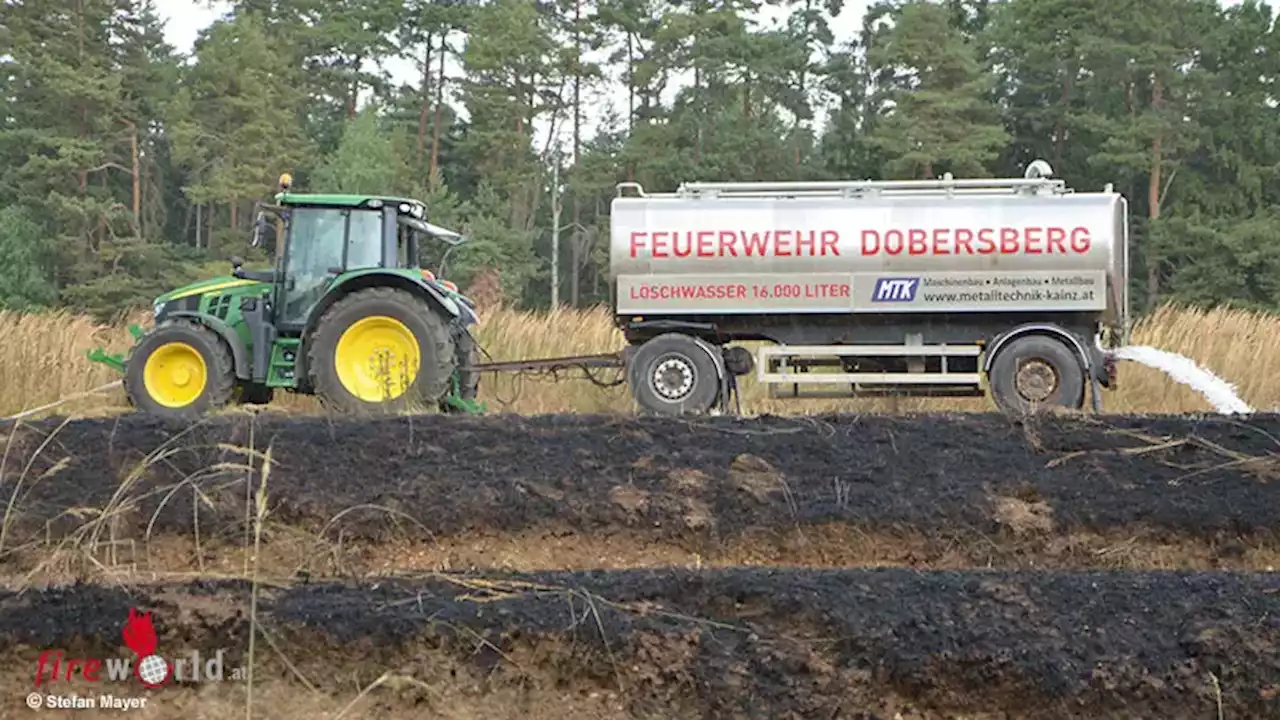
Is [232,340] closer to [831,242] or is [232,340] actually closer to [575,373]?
Result: [575,373]

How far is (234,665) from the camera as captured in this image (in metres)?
3.86

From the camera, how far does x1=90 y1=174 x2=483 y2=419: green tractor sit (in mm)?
9750

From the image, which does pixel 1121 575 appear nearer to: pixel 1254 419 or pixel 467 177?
pixel 1254 419

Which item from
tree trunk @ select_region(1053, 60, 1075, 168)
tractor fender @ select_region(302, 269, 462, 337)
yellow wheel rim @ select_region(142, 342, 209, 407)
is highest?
tree trunk @ select_region(1053, 60, 1075, 168)

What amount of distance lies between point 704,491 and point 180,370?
18.4 ft

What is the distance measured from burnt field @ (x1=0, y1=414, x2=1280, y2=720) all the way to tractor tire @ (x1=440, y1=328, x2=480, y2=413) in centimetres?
312

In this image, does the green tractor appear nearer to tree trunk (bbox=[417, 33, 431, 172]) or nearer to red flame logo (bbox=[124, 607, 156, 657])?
red flame logo (bbox=[124, 607, 156, 657])

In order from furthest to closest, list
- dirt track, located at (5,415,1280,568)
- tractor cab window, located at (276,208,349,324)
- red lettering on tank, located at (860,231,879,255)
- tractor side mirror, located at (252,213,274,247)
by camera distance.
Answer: red lettering on tank, located at (860,231,879,255) < tractor cab window, located at (276,208,349,324) < tractor side mirror, located at (252,213,274,247) < dirt track, located at (5,415,1280,568)

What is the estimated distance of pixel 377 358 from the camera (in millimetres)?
9945

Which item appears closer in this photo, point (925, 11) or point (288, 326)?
point (288, 326)

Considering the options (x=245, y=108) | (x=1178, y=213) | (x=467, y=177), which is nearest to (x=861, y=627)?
(x=1178, y=213)

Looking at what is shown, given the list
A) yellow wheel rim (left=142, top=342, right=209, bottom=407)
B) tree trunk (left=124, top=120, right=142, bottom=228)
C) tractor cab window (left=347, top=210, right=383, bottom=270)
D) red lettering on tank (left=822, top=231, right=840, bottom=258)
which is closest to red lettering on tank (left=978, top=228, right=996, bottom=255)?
red lettering on tank (left=822, top=231, right=840, bottom=258)

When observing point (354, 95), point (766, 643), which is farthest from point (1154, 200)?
point (766, 643)

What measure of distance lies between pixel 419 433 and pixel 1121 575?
4066mm
